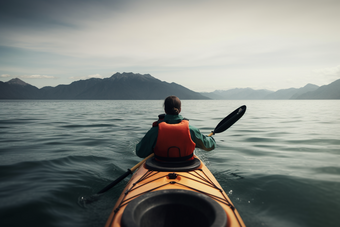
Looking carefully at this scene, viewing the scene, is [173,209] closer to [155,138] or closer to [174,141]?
[174,141]

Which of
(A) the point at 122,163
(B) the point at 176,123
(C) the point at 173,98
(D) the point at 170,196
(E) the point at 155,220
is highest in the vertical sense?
(C) the point at 173,98

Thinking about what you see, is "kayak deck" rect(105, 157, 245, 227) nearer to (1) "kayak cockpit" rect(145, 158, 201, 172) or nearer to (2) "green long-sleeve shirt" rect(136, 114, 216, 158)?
(1) "kayak cockpit" rect(145, 158, 201, 172)

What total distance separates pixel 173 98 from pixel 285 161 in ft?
15.4

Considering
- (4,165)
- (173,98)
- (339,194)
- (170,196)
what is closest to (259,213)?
(339,194)

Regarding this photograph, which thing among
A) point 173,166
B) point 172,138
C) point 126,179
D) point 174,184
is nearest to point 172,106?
point 172,138

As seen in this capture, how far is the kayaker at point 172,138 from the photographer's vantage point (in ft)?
10.7

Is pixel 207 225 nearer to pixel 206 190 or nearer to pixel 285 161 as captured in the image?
pixel 206 190

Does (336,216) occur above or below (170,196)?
below

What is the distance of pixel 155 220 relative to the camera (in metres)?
2.29

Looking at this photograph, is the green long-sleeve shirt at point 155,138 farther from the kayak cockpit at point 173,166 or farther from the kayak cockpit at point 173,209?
the kayak cockpit at point 173,209

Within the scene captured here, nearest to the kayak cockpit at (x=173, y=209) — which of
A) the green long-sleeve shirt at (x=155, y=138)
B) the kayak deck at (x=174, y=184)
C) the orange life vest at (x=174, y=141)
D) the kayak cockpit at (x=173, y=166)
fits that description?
the kayak deck at (x=174, y=184)

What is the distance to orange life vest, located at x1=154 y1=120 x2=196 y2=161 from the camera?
325 cm

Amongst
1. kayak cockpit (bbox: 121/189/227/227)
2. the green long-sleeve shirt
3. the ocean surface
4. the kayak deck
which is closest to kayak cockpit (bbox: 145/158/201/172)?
the kayak deck

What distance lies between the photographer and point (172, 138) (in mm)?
3260
